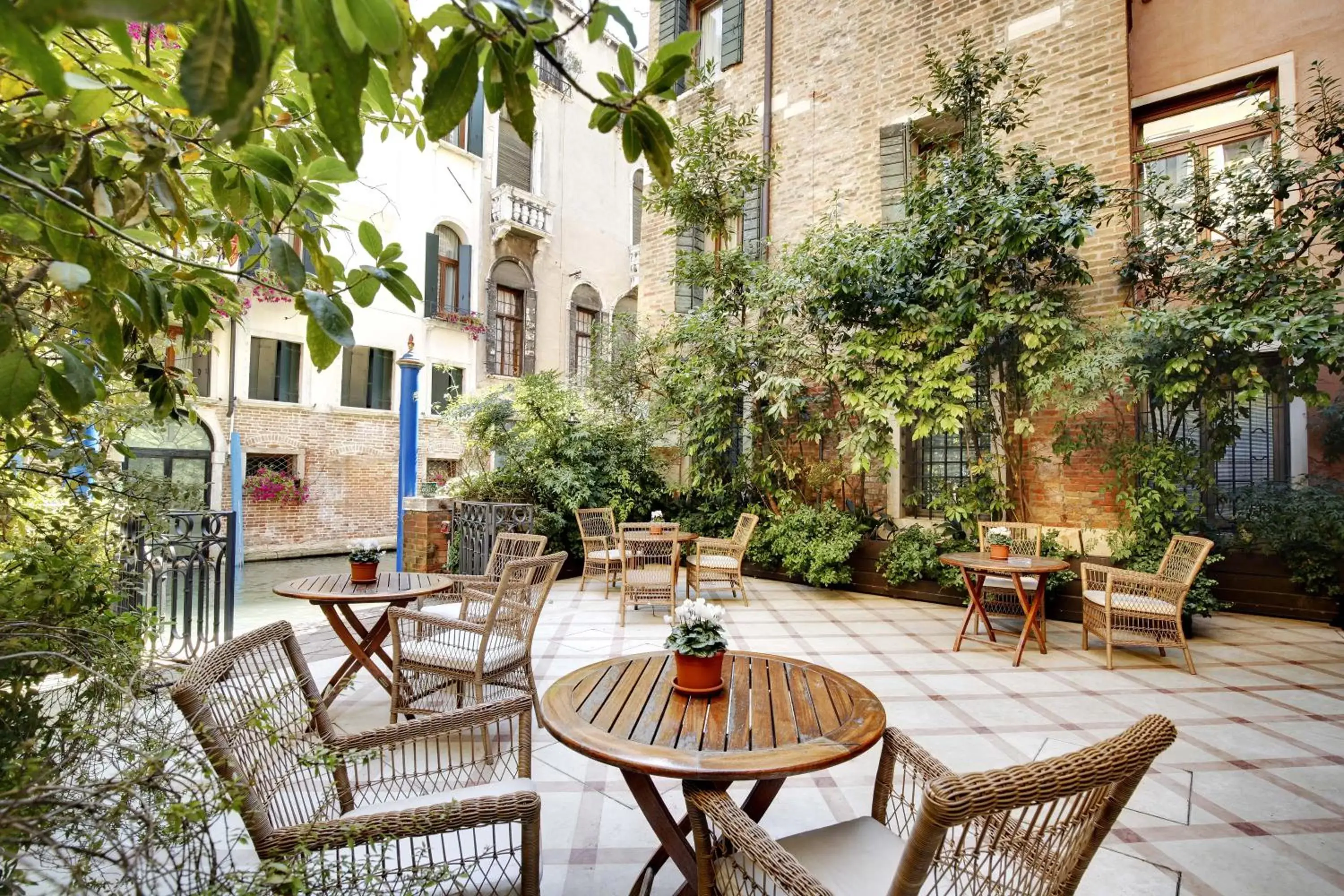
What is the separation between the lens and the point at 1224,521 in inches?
229

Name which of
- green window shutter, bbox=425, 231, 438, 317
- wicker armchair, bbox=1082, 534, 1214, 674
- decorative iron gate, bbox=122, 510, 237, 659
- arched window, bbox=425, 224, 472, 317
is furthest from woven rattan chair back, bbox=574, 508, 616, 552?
arched window, bbox=425, 224, 472, 317

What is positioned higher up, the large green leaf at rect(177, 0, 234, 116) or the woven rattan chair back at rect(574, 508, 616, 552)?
the large green leaf at rect(177, 0, 234, 116)

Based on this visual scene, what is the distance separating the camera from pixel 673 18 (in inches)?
346

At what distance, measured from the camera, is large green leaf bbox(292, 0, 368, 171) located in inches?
20.7

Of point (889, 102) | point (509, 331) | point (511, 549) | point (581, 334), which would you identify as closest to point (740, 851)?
point (511, 549)

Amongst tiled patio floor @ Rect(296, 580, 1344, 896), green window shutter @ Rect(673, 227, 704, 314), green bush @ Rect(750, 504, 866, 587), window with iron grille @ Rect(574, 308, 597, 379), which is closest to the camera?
tiled patio floor @ Rect(296, 580, 1344, 896)

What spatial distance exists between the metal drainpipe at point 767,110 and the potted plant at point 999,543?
16.6ft

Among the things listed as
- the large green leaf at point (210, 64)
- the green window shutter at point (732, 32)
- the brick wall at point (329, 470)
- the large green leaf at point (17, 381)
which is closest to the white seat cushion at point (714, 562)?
the large green leaf at point (17, 381)

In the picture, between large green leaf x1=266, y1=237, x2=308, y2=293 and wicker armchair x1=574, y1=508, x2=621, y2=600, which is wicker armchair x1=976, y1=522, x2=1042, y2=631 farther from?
large green leaf x1=266, y1=237, x2=308, y2=293

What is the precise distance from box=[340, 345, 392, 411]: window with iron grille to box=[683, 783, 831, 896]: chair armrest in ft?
39.9

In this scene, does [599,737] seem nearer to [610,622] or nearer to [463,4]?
[463,4]

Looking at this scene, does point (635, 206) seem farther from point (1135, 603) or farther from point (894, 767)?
point (894, 767)

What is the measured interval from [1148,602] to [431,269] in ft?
40.3

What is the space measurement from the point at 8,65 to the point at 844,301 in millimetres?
6229
